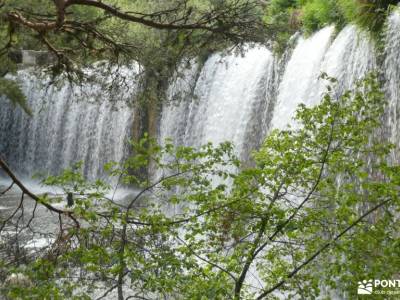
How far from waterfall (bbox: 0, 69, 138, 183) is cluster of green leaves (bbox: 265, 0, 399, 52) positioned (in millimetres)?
5356

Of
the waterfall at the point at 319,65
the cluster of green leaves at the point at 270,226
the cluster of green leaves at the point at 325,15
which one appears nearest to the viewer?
the cluster of green leaves at the point at 270,226

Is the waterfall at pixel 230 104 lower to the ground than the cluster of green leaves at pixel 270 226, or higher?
higher

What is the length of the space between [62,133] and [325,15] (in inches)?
416

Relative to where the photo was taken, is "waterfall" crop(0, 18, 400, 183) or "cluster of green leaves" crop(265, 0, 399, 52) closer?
"cluster of green leaves" crop(265, 0, 399, 52)

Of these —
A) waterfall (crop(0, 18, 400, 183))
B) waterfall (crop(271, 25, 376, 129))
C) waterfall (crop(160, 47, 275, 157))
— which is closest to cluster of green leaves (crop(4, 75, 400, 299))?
waterfall (crop(0, 18, 400, 183))

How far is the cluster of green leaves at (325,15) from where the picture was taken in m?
6.13

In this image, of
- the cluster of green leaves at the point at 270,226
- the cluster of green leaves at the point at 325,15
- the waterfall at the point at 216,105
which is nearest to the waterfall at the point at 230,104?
the waterfall at the point at 216,105

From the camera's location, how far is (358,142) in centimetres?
386

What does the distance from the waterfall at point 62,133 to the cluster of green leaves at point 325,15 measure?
5356mm

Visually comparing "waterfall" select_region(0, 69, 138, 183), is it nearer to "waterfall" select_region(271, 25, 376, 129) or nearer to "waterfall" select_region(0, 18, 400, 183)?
"waterfall" select_region(0, 18, 400, 183)

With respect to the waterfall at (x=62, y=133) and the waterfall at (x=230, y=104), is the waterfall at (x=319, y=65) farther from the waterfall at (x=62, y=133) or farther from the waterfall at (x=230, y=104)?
the waterfall at (x=62, y=133)

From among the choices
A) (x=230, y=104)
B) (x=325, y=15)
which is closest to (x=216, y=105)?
(x=230, y=104)

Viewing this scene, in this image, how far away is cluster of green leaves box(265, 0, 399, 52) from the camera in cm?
613

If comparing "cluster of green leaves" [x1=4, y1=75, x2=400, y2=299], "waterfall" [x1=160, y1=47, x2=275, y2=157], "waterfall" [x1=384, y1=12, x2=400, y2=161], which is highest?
"waterfall" [x1=160, y1=47, x2=275, y2=157]
